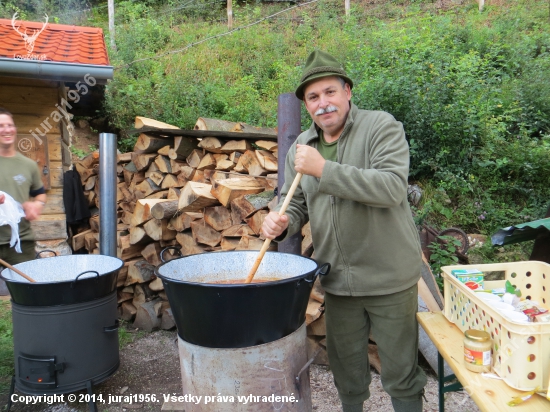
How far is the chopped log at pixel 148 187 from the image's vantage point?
451 centimetres

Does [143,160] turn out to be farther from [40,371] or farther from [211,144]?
[40,371]

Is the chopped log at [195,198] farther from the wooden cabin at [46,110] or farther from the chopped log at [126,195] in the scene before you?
the wooden cabin at [46,110]

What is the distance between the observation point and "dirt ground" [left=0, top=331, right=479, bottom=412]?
9.12 feet

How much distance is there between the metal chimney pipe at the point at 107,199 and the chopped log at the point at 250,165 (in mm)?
1186

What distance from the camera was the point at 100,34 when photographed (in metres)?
5.52

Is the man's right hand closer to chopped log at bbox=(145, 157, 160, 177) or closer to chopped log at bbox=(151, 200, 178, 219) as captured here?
chopped log at bbox=(151, 200, 178, 219)

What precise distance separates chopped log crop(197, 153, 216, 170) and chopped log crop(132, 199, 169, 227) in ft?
1.65

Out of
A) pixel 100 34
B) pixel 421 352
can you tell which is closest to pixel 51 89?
pixel 100 34

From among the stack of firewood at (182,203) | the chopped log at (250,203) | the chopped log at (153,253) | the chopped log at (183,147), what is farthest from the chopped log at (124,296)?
the chopped log at (250,203)

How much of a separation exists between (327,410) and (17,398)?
2168 mm

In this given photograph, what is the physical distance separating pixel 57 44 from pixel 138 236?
2313 mm

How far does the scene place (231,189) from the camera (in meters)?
3.38

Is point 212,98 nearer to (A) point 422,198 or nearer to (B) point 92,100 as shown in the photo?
(B) point 92,100

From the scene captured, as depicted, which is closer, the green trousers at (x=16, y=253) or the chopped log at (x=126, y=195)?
the green trousers at (x=16, y=253)
